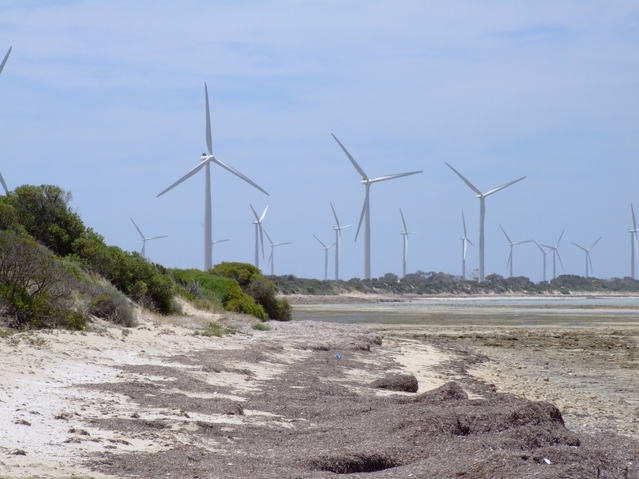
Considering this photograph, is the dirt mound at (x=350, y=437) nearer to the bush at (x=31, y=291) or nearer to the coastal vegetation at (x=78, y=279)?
the bush at (x=31, y=291)

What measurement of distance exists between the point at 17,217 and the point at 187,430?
19473mm

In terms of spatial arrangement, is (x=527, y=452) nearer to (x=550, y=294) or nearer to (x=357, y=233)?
(x=357, y=233)

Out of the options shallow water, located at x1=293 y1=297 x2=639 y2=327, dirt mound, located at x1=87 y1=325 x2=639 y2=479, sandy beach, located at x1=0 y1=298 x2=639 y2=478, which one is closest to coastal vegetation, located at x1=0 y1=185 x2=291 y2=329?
sandy beach, located at x1=0 y1=298 x2=639 y2=478

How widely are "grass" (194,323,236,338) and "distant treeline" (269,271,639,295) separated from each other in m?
66.8

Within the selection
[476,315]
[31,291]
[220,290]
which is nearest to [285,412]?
[31,291]

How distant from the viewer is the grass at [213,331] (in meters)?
22.8

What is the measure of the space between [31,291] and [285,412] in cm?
934

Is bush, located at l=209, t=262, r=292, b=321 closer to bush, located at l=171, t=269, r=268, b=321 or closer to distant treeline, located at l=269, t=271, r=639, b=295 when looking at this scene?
bush, located at l=171, t=269, r=268, b=321

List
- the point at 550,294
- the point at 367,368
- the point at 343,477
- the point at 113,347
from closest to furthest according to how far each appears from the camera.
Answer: the point at 343,477
the point at 113,347
the point at 367,368
the point at 550,294

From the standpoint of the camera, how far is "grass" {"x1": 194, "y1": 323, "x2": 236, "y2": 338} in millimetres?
22797

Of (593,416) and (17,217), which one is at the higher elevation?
(17,217)

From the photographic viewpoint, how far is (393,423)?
391 inches

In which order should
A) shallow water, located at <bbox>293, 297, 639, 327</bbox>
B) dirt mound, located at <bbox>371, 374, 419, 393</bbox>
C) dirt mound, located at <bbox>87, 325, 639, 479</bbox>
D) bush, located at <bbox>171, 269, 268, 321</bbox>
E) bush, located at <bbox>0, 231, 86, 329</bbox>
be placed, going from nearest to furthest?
dirt mound, located at <bbox>87, 325, 639, 479</bbox> → dirt mound, located at <bbox>371, 374, 419, 393</bbox> → bush, located at <bbox>0, 231, 86, 329</bbox> → bush, located at <bbox>171, 269, 268, 321</bbox> → shallow water, located at <bbox>293, 297, 639, 327</bbox>

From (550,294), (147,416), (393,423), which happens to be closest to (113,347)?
(147,416)
